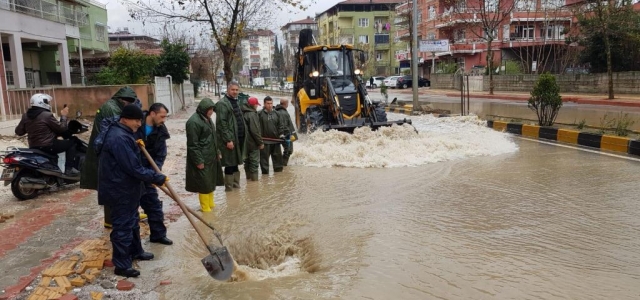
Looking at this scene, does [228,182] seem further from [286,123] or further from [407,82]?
[407,82]

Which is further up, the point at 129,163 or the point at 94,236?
the point at 129,163

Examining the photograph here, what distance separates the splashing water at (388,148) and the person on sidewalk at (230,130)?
2283mm

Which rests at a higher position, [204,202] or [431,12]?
[431,12]

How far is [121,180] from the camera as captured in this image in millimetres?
3982

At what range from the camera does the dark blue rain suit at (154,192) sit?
4824mm

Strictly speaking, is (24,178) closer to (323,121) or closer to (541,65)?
(323,121)

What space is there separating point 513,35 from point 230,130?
1506 inches

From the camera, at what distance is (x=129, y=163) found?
391 centimetres

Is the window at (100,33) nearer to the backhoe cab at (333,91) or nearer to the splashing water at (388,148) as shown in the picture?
the backhoe cab at (333,91)

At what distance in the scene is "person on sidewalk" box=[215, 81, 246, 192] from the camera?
21.8 feet

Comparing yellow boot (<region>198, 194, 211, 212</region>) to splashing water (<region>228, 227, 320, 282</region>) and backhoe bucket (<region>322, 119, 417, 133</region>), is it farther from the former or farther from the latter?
backhoe bucket (<region>322, 119, 417, 133</region>)

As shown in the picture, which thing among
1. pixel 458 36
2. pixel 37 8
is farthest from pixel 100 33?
pixel 458 36

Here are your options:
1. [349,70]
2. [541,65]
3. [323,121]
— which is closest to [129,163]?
[323,121]

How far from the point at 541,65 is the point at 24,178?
36455 millimetres
